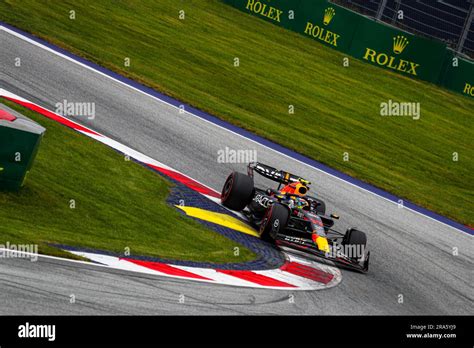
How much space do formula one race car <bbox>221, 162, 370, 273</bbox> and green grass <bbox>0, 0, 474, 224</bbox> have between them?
Answer: 5074mm

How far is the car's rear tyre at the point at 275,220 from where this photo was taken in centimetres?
1234

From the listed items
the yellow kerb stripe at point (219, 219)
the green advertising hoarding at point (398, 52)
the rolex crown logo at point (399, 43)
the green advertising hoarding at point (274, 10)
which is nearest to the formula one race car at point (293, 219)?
the yellow kerb stripe at point (219, 219)

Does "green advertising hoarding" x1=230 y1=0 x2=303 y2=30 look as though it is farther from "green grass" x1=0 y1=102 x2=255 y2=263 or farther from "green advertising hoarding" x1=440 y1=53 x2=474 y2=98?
"green grass" x1=0 y1=102 x2=255 y2=263

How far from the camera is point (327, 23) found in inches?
1172

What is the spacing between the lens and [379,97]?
26.3m

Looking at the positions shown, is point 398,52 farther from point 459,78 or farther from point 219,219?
point 219,219

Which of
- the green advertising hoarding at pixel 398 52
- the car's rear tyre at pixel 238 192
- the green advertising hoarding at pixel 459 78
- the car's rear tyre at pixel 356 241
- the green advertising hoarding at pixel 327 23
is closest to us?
Answer: the car's rear tyre at pixel 356 241

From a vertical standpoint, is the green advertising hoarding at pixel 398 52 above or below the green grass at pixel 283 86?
above

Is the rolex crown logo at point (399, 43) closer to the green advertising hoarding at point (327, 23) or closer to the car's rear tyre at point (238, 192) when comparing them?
the green advertising hoarding at point (327, 23)

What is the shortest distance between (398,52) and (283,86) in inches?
277

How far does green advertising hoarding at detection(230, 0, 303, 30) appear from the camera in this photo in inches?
1180

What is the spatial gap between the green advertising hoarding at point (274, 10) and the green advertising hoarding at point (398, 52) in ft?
7.68

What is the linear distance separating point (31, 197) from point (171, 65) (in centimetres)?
1186

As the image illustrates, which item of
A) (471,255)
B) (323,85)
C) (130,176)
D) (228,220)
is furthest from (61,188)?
(323,85)
